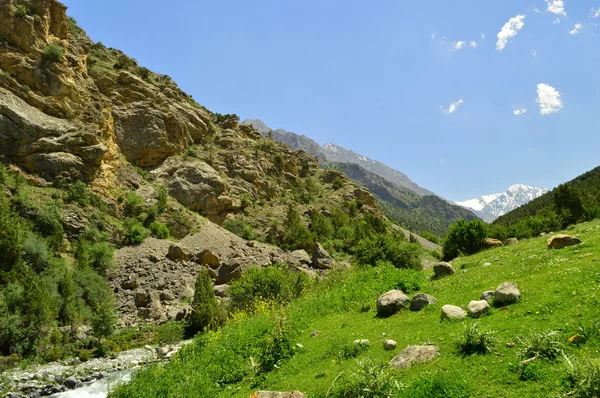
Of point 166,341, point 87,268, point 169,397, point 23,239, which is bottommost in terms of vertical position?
point 166,341

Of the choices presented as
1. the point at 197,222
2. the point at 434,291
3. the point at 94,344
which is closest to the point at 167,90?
the point at 197,222

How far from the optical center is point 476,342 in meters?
7.30

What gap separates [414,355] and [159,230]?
43539 mm

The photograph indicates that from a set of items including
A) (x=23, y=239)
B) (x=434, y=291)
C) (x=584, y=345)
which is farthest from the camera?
(x=23, y=239)

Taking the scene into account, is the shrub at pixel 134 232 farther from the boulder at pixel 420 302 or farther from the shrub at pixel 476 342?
the shrub at pixel 476 342

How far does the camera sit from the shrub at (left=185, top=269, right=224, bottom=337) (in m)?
27.1

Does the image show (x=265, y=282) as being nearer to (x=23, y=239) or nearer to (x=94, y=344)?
(x=94, y=344)

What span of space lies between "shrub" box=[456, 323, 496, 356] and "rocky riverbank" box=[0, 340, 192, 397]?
16.5 meters

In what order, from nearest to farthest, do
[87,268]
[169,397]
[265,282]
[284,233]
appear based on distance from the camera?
[169,397] → [265,282] → [87,268] → [284,233]

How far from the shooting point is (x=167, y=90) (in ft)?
229

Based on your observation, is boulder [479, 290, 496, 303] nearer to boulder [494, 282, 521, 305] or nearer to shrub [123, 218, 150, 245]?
boulder [494, 282, 521, 305]

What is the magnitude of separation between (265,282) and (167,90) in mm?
57291

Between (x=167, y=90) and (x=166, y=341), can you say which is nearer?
(x=166, y=341)

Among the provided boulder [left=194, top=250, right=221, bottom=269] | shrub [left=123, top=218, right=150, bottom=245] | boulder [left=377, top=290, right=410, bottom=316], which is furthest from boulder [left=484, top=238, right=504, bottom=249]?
shrub [left=123, top=218, right=150, bottom=245]
